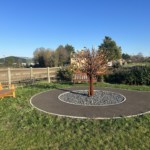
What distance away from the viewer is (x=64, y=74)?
1730 cm

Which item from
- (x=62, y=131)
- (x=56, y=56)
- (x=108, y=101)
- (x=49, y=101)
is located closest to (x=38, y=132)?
(x=62, y=131)

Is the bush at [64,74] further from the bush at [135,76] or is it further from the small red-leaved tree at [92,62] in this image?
the small red-leaved tree at [92,62]

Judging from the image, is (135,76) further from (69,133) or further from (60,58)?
(60,58)

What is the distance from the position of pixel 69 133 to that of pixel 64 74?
12.4 m

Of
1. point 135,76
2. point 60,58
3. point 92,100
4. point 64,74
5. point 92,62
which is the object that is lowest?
point 92,100

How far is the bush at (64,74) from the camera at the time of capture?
16953mm

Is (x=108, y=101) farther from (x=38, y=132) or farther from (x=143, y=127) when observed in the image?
(x=38, y=132)

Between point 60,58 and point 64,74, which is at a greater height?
point 60,58

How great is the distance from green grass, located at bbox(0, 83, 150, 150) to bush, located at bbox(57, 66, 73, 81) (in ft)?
34.0

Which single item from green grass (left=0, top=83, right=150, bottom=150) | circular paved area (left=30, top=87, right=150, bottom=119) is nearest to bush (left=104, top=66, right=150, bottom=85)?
circular paved area (left=30, top=87, right=150, bottom=119)

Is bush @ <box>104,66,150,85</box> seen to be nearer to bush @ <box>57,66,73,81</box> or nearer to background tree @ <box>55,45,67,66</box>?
bush @ <box>57,66,73,81</box>

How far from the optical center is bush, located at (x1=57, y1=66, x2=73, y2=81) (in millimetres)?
16953

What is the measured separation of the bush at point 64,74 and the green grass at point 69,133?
34.0 feet

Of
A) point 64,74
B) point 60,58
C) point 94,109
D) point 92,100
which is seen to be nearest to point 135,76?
point 64,74
